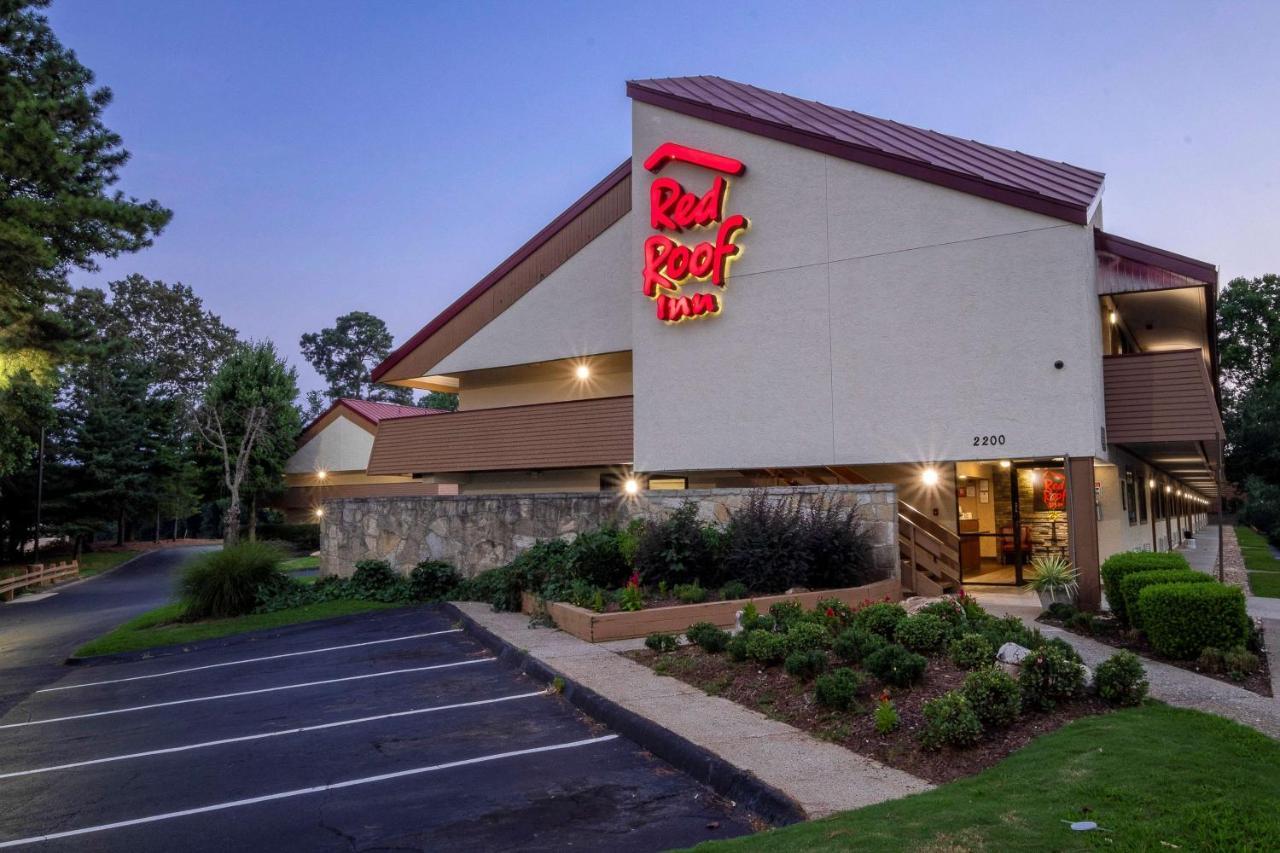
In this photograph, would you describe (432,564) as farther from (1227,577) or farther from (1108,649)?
(1227,577)

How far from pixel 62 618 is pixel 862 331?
850 inches

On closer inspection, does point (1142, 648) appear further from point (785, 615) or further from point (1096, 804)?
point (1096, 804)

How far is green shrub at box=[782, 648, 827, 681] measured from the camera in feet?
25.8

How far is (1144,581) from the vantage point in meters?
10.0

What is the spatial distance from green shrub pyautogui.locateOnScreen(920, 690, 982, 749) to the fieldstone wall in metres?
7.59

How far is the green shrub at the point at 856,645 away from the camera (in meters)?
7.95

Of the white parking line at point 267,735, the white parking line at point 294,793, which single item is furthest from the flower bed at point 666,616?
the white parking line at point 294,793

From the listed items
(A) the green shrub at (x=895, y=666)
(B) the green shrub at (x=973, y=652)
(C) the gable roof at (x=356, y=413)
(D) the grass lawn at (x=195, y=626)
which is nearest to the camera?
(A) the green shrub at (x=895, y=666)

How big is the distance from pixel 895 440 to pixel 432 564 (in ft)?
32.1

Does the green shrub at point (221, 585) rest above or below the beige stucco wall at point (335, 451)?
below

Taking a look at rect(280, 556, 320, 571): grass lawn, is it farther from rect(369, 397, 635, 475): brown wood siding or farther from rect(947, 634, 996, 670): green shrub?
rect(947, 634, 996, 670): green shrub

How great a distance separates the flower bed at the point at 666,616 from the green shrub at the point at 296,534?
36048 mm

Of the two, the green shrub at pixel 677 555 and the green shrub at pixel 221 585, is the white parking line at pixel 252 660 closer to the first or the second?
the green shrub at pixel 677 555

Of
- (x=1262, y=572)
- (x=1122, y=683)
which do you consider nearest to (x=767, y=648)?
(x=1122, y=683)
